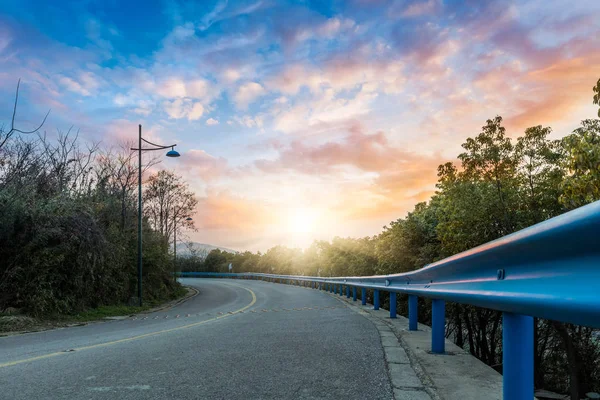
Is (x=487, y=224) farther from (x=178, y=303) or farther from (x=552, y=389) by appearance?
(x=178, y=303)

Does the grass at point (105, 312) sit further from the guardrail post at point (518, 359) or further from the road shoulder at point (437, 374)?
the guardrail post at point (518, 359)

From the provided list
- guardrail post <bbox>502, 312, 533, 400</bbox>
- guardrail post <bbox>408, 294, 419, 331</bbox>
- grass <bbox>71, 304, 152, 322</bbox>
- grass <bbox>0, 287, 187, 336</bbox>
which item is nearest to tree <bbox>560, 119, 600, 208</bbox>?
guardrail post <bbox>408, 294, 419, 331</bbox>

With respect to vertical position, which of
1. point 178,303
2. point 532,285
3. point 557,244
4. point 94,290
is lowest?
point 178,303

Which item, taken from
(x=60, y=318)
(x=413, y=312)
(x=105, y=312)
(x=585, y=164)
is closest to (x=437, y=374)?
(x=413, y=312)

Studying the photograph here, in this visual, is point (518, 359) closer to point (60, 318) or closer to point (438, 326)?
point (438, 326)

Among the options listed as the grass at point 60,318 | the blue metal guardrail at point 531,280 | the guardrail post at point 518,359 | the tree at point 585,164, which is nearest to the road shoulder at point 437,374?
the blue metal guardrail at point 531,280

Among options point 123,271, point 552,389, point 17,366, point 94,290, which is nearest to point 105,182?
point 123,271

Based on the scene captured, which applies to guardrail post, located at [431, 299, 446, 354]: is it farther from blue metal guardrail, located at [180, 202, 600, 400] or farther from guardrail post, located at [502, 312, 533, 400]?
guardrail post, located at [502, 312, 533, 400]

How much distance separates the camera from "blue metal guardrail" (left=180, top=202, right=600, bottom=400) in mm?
1749

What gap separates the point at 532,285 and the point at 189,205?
44988 mm

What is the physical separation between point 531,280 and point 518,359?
0.48 metres

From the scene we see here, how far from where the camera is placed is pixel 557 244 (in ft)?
6.55

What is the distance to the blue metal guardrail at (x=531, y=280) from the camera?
175 centimetres

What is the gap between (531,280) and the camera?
2.25 m
